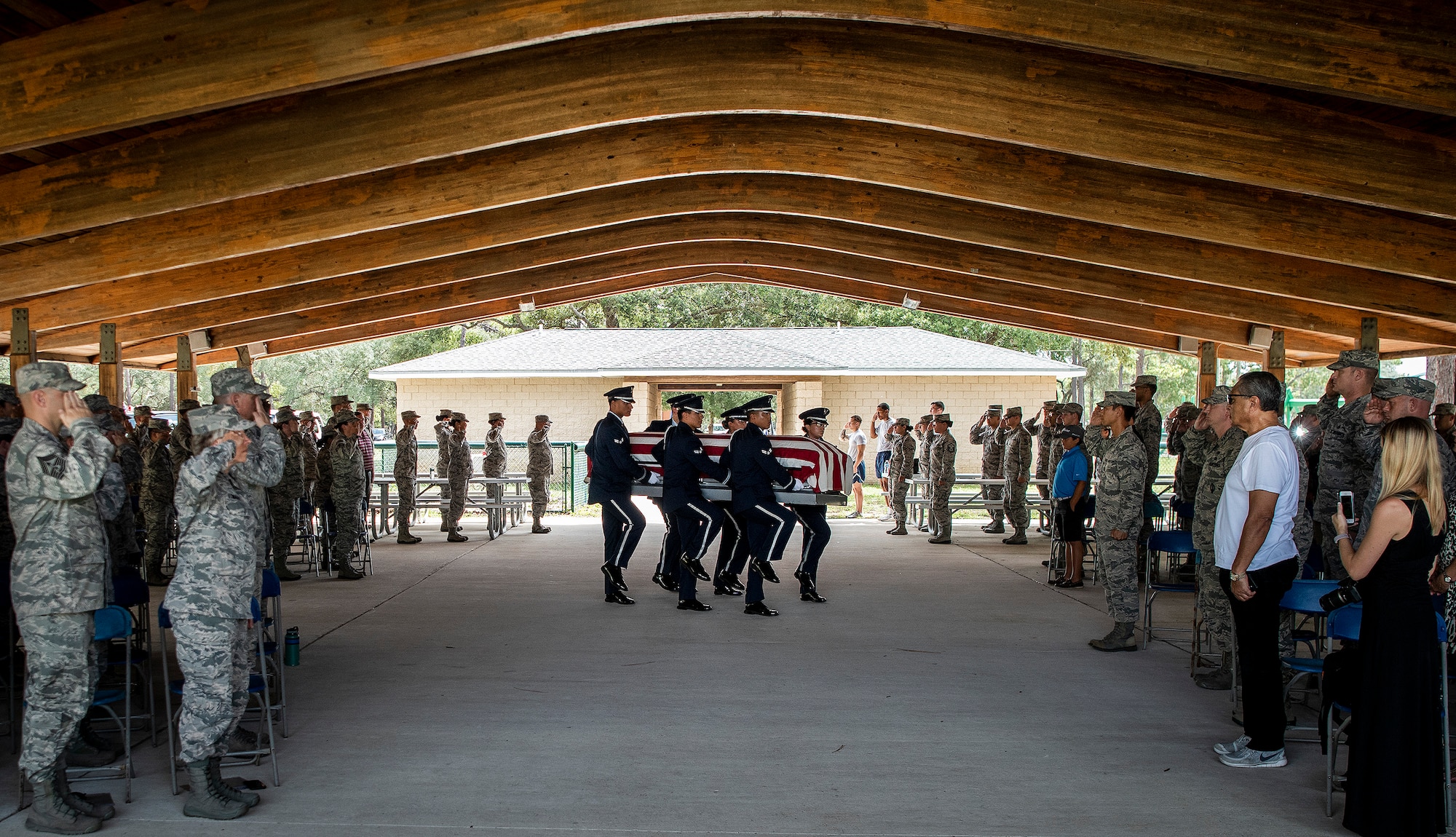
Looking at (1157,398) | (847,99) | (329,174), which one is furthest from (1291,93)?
(1157,398)

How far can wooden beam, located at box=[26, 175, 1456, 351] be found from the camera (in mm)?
10984

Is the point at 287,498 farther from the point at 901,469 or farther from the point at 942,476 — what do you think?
the point at 901,469

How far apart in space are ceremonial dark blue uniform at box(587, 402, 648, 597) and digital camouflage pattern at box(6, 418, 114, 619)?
18.1 feet

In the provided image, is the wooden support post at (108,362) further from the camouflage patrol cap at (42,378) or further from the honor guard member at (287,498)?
the camouflage patrol cap at (42,378)

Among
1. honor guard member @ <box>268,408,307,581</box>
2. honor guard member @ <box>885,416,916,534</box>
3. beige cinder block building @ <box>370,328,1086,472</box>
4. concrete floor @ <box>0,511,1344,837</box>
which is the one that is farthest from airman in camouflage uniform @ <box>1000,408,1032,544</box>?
beige cinder block building @ <box>370,328,1086,472</box>

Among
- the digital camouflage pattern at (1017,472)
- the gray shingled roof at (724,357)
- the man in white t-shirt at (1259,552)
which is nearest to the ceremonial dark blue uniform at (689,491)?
the man in white t-shirt at (1259,552)

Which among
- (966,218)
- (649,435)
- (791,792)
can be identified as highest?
(966,218)

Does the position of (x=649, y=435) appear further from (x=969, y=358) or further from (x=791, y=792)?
(x=969, y=358)

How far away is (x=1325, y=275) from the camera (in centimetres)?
1094

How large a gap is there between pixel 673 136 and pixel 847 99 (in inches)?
95.1

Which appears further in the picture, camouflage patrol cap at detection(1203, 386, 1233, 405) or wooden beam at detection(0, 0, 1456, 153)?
camouflage patrol cap at detection(1203, 386, 1233, 405)

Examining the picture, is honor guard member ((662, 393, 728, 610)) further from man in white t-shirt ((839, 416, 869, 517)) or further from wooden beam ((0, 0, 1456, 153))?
man in white t-shirt ((839, 416, 869, 517))

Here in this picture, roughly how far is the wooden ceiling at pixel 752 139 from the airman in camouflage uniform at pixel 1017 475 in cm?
252

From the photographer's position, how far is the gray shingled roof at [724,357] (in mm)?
23594
